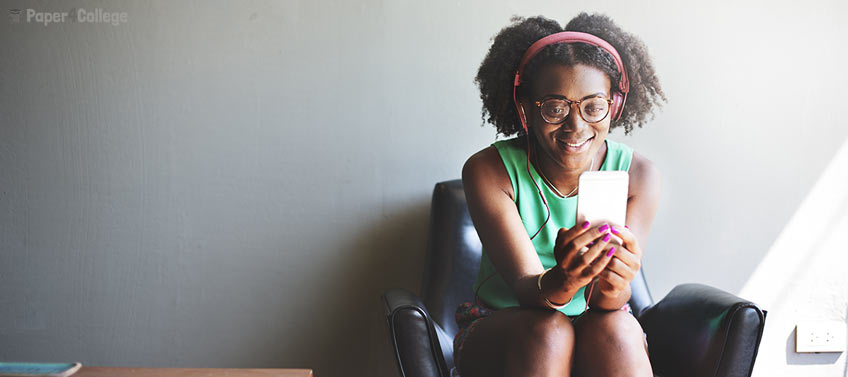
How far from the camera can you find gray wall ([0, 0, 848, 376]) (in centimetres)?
182

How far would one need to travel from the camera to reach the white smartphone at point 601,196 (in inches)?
42.5

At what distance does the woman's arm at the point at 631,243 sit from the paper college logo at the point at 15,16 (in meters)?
1.75

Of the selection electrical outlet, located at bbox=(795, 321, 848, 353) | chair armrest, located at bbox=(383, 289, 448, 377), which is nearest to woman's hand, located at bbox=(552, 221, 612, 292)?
chair armrest, located at bbox=(383, 289, 448, 377)

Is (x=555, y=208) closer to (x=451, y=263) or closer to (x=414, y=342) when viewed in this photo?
(x=451, y=263)

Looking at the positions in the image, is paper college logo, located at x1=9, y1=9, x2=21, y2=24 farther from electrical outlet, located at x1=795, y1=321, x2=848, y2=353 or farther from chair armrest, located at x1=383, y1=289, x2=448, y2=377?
electrical outlet, located at x1=795, y1=321, x2=848, y2=353

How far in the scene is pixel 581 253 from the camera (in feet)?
3.54

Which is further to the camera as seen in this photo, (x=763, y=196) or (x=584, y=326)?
(x=763, y=196)

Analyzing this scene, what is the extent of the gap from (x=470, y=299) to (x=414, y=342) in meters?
0.41

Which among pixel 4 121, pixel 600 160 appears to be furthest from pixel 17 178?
pixel 600 160

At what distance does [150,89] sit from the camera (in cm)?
183

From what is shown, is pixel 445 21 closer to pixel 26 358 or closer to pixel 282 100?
pixel 282 100

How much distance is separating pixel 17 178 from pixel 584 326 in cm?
165

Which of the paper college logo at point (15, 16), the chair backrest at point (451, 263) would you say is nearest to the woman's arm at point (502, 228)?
the chair backrest at point (451, 263)

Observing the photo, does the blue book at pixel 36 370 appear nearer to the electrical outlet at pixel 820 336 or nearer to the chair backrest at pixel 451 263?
the chair backrest at pixel 451 263
